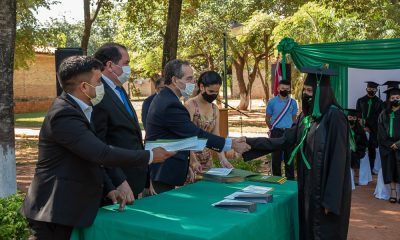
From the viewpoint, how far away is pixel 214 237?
8.32 ft

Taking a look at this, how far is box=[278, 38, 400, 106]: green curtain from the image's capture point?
24.4ft

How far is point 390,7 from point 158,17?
9688 mm

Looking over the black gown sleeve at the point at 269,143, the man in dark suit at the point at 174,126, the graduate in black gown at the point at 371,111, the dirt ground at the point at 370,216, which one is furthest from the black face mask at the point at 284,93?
the man in dark suit at the point at 174,126

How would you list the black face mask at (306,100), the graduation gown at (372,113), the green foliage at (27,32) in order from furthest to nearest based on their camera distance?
the green foliage at (27,32)
the graduation gown at (372,113)
the black face mask at (306,100)

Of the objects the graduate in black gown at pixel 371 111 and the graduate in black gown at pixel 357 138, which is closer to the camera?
the graduate in black gown at pixel 357 138

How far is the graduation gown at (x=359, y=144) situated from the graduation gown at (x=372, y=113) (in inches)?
11.0

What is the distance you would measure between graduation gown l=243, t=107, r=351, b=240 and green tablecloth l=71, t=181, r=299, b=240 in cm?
16

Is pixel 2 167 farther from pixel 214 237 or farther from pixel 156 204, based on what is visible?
pixel 214 237

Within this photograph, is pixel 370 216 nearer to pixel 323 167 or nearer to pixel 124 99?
pixel 323 167

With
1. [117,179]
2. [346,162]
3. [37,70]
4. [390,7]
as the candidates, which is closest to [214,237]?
[117,179]

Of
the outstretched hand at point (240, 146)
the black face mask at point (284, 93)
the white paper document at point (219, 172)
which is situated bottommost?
the white paper document at point (219, 172)

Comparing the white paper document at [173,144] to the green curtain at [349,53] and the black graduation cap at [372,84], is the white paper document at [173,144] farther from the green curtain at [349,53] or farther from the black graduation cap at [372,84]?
the black graduation cap at [372,84]

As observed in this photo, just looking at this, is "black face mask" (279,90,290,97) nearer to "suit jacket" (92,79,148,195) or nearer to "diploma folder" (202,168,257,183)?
"diploma folder" (202,168,257,183)

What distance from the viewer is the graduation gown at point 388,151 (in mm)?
7539
